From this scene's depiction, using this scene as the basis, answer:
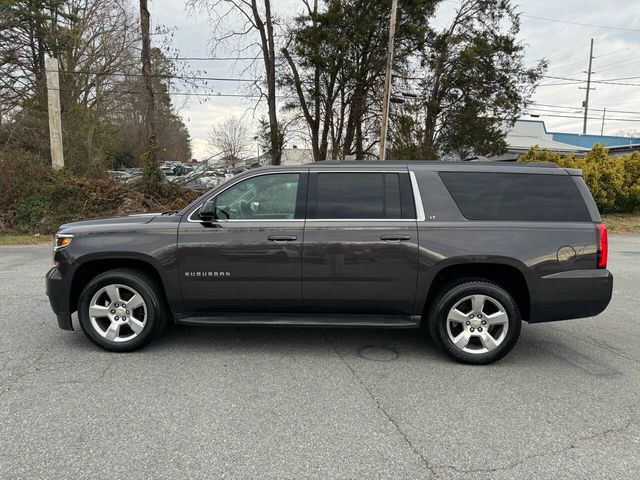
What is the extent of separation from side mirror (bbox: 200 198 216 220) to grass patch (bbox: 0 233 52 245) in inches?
424

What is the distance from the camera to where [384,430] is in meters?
2.99

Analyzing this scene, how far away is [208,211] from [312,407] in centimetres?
199

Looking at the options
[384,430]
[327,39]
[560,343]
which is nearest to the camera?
[384,430]

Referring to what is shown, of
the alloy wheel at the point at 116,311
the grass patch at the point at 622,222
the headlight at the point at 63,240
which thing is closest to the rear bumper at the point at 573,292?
the alloy wheel at the point at 116,311

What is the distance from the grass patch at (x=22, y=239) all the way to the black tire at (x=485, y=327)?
12.3 m

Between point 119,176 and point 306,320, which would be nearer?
point 306,320

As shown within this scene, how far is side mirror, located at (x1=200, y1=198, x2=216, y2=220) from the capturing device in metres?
4.12

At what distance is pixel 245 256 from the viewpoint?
4.05 m

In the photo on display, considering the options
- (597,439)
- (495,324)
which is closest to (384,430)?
(597,439)

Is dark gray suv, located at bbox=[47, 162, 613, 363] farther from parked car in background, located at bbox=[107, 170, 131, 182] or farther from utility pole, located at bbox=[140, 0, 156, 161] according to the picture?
utility pole, located at bbox=[140, 0, 156, 161]

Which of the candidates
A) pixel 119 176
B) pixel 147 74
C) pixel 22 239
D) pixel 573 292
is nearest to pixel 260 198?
pixel 573 292

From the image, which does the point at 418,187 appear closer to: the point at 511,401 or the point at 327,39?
the point at 511,401

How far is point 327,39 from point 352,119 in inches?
154

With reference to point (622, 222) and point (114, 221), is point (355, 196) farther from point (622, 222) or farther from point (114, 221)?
point (622, 222)
